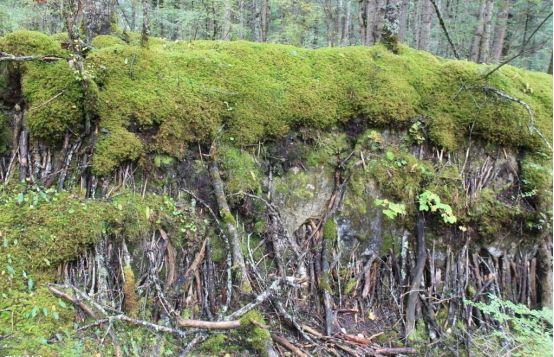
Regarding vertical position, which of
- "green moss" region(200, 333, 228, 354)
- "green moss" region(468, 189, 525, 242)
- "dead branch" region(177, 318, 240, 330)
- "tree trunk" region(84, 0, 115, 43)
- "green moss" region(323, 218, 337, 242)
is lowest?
"green moss" region(200, 333, 228, 354)

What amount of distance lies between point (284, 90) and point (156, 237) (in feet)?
7.56

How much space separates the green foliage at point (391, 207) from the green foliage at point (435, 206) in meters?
0.24

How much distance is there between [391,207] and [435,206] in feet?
1.79

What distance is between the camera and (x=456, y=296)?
444 cm

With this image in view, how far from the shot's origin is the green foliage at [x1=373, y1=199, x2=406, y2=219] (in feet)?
13.8

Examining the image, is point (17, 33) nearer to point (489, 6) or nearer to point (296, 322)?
point (296, 322)

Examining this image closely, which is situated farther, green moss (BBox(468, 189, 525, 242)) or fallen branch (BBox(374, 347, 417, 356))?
green moss (BBox(468, 189, 525, 242))

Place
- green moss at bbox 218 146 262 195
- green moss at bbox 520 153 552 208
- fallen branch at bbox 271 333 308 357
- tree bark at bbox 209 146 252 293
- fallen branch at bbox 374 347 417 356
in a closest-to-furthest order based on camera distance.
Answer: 1. fallen branch at bbox 271 333 308 357
2. tree bark at bbox 209 146 252 293
3. fallen branch at bbox 374 347 417 356
4. green moss at bbox 218 146 262 195
5. green moss at bbox 520 153 552 208

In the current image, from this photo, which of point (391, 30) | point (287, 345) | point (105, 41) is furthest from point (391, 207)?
point (105, 41)

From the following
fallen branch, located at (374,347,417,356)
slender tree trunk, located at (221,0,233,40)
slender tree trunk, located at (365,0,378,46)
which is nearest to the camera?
fallen branch, located at (374,347,417,356)

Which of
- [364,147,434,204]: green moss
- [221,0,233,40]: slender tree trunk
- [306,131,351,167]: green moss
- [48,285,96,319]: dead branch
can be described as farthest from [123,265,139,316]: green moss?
[221,0,233,40]: slender tree trunk

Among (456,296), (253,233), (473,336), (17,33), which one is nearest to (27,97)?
(17,33)

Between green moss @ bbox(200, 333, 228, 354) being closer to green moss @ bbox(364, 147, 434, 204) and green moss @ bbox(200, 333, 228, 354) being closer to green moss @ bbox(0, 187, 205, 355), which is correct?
green moss @ bbox(0, 187, 205, 355)

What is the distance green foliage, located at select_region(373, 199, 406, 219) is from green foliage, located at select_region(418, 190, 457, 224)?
0.79 ft
